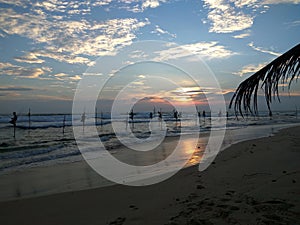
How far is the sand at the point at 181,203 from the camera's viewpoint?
415cm

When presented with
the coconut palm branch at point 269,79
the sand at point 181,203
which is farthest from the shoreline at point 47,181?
the coconut palm branch at point 269,79

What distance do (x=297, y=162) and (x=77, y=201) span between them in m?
7.07

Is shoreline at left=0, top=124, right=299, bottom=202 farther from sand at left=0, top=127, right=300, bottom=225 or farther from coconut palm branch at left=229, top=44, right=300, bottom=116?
coconut palm branch at left=229, top=44, right=300, bottom=116

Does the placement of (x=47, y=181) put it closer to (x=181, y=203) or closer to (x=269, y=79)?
(x=181, y=203)

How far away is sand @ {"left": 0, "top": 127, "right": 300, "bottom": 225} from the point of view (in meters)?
4.15

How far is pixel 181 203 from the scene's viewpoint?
5.07 metres

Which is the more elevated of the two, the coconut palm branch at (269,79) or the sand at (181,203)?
the coconut palm branch at (269,79)

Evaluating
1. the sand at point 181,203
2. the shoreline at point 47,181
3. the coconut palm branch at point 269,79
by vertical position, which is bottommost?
the shoreline at point 47,181

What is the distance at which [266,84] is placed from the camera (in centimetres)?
286

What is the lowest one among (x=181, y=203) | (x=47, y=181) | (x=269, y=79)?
(x=47, y=181)

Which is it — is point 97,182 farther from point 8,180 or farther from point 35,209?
point 8,180

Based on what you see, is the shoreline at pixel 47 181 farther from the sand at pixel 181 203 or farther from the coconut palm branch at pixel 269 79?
the coconut palm branch at pixel 269 79

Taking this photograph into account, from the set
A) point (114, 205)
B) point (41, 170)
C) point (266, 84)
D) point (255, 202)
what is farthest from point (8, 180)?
point (266, 84)

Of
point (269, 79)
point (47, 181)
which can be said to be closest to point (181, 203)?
point (269, 79)
